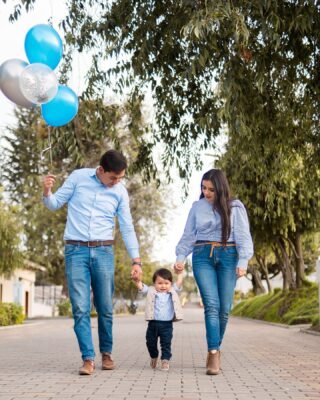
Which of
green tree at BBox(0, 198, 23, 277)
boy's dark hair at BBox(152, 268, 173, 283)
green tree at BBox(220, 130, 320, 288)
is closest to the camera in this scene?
boy's dark hair at BBox(152, 268, 173, 283)

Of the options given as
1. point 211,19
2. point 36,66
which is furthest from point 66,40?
point 211,19

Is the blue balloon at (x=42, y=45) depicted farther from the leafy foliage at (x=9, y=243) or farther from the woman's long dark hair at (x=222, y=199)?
the leafy foliage at (x=9, y=243)

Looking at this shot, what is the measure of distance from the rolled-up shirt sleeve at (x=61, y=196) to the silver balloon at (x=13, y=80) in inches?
55.8

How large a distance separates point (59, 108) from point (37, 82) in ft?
1.81

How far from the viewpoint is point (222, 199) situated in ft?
24.6

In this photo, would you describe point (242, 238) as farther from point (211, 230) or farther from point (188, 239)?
point (188, 239)

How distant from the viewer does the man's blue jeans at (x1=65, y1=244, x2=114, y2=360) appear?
7.16 m

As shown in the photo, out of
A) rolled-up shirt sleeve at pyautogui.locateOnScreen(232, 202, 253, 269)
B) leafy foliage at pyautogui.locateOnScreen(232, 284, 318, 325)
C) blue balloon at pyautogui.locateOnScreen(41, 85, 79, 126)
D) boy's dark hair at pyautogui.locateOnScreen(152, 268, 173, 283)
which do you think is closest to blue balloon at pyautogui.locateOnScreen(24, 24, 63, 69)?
blue balloon at pyautogui.locateOnScreen(41, 85, 79, 126)

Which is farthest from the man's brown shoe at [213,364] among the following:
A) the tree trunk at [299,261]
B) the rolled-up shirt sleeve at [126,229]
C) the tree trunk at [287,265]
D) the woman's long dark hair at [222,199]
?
the tree trunk at [287,265]

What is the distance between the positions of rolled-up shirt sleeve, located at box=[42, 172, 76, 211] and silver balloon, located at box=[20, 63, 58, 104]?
3.93ft

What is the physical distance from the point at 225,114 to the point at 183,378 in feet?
10.5

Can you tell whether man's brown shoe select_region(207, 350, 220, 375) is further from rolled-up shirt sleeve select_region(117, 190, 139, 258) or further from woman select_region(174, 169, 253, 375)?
rolled-up shirt sleeve select_region(117, 190, 139, 258)

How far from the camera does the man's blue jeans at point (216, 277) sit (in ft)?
24.2

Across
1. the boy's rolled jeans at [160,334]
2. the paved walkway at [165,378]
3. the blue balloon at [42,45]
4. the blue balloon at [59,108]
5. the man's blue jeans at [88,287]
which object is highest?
the blue balloon at [42,45]
